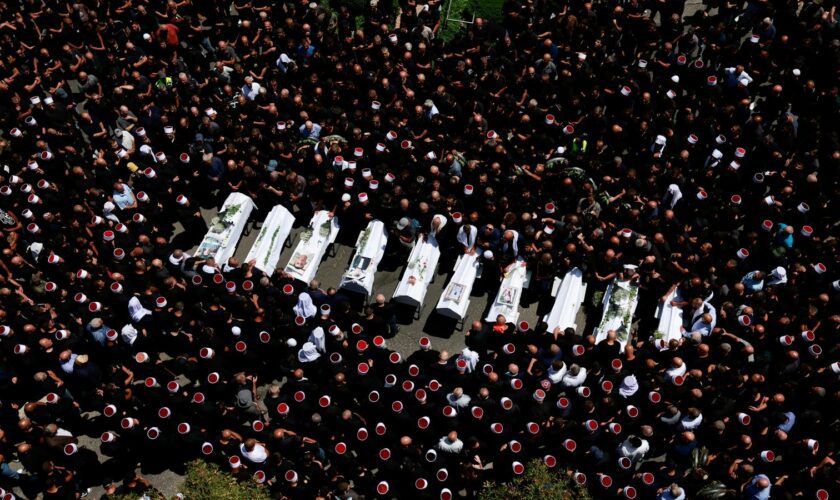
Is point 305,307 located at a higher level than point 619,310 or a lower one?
lower

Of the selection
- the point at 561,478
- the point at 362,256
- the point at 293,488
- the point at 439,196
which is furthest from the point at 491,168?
the point at 293,488

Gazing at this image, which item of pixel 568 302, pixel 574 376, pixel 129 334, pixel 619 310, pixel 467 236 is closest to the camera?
pixel 574 376

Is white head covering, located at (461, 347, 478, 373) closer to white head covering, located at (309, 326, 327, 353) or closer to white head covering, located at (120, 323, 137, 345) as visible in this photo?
white head covering, located at (309, 326, 327, 353)

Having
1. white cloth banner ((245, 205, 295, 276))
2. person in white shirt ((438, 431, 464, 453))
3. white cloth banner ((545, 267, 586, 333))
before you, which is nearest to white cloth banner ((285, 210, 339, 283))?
white cloth banner ((245, 205, 295, 276))

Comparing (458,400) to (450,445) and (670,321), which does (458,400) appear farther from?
(670,321)

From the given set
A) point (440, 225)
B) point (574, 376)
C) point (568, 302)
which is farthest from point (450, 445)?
point (440, 225)

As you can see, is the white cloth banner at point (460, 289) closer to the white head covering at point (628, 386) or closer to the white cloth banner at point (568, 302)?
the white cloth banner at point (568, 302)
